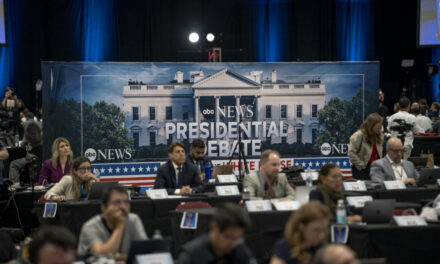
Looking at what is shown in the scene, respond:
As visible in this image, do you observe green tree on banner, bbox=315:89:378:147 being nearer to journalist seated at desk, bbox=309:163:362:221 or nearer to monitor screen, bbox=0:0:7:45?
journalist seated at desk, bbox=309:163:362:221

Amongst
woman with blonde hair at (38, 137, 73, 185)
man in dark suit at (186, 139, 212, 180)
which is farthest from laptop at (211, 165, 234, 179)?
woman with blonde hair at (38, 137, 73, 185)

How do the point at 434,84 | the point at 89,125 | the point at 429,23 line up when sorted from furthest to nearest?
the point at 434,84 → the point at 429,23 → the point at 89,125

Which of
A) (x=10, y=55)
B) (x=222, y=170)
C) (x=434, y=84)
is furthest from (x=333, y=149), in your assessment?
(x=10, y=55)

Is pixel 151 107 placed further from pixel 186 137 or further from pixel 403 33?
pixel 403 33

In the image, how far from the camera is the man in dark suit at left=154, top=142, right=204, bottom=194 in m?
8.66

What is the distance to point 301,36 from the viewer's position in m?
19.3

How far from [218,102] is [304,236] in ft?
25.0

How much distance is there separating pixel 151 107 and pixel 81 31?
7.24 meters

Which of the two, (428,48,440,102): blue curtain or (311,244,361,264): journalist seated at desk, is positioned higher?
(428,48,440,102): blue curtain

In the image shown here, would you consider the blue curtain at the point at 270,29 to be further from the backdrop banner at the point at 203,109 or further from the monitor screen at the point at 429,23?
the backdrop banner at the point at 203,109

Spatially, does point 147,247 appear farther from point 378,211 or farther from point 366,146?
point 366,146

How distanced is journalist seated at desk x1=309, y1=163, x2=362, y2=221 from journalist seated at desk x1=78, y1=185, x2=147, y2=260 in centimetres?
→ 186

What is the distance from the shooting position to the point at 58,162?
30.5 ft

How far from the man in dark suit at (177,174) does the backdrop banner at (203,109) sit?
2.75m
